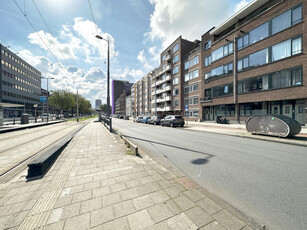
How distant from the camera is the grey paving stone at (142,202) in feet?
7.47

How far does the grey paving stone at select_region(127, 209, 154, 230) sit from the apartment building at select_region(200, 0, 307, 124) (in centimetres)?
1973

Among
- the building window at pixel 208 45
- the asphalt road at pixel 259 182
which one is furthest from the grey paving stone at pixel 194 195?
the building window at pixel 208 45

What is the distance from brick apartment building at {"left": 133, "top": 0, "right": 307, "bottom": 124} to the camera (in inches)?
555

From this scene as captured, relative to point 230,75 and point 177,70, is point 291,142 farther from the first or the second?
point 177,70

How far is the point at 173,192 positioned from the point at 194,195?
43 centimetres

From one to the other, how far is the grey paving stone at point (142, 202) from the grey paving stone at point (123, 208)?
79 millimetres

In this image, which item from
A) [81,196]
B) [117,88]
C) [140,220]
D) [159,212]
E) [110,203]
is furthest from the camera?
[117,88]

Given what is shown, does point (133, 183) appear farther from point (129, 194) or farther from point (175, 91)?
point (175, 91)

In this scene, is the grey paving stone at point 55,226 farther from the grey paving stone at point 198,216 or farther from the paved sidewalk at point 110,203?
the grey paving stone at point 198,216

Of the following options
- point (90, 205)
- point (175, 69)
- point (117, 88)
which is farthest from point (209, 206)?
point (117, 88)

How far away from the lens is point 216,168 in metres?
4.20

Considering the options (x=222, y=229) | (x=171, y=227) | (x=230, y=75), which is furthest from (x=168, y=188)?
(x=230, y=75)

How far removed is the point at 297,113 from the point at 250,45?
35.1ft

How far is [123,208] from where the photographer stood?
2.22 metres
